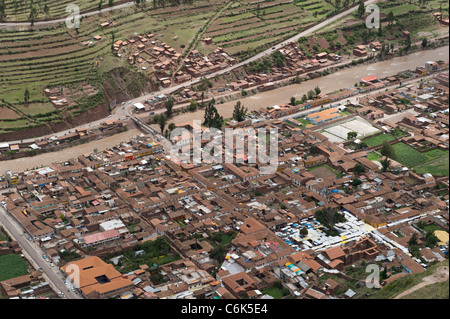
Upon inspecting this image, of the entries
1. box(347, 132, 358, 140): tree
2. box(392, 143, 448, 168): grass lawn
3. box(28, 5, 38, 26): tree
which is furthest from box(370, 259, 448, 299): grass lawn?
box(28, 5, 38, 26): tree

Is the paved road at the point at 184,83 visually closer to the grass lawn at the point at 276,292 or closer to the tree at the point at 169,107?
the tree at the point at 169,107

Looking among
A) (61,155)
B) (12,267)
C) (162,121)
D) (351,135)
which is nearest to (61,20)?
(162,121)

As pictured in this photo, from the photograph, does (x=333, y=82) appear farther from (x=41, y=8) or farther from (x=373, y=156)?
(x=41, y=8)

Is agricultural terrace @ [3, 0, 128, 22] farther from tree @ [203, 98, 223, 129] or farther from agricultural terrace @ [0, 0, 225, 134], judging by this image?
tree @ [203, 98, 223, 129]

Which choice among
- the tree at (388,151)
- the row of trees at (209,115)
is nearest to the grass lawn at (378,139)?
the tree at (388,151)

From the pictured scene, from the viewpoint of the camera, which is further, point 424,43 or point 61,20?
point 424,43

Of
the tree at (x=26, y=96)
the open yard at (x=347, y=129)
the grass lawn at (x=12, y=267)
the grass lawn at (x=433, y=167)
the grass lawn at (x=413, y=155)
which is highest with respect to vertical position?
Result: the tree at (x=26, y=96)
